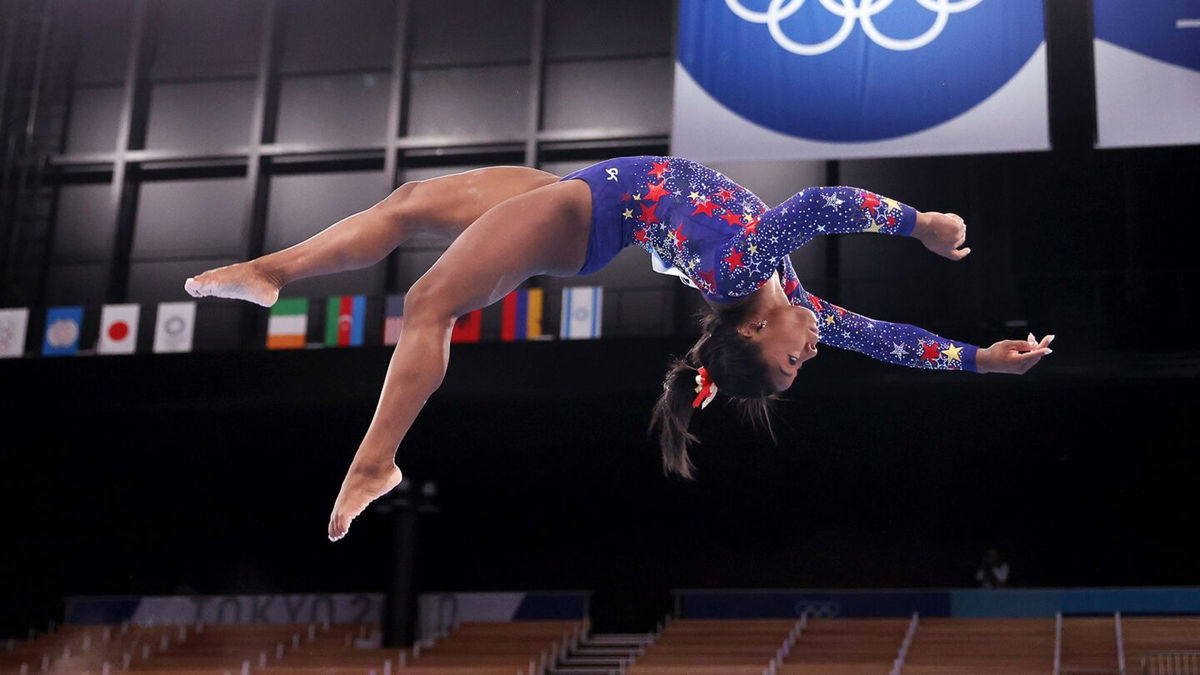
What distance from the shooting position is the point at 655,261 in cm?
385

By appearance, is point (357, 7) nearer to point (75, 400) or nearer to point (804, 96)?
point (75, 400)

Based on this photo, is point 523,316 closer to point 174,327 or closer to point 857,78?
point 174,327

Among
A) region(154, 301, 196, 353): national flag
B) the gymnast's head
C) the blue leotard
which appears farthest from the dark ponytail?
region(154, 301, 196, 353): national flag

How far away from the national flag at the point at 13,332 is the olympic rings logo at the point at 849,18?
18.8 ft

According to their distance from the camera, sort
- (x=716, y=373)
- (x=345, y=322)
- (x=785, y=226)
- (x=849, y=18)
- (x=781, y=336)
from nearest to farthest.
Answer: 1. (x=785, y=226)
2. (x=781, y=336)
3. (x=716, y=373)
4. (x=849, y=18)
5. (x=345, y=322)

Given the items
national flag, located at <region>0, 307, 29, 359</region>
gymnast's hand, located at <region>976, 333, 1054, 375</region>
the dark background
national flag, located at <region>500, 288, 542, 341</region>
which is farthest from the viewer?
national flag, located at <region>0, 307, 29, 359</region>

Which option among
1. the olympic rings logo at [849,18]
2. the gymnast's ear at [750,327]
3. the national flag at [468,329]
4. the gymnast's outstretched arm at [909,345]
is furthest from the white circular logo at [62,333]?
the gymnast's ear at [750,327]

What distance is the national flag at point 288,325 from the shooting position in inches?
382

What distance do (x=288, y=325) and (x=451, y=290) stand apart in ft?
21.8

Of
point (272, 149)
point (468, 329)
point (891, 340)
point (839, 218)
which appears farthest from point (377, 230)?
point (272, 149)

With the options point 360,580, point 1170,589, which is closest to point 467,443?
point 360,580

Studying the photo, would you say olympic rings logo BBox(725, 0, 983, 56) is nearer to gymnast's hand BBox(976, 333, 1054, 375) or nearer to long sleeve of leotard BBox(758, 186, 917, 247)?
gymnast's hand BBox(976, 333, 1054, 375)

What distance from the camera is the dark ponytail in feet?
11.7

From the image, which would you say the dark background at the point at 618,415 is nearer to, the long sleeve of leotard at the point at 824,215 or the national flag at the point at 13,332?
the national flag at the point at 13,332
